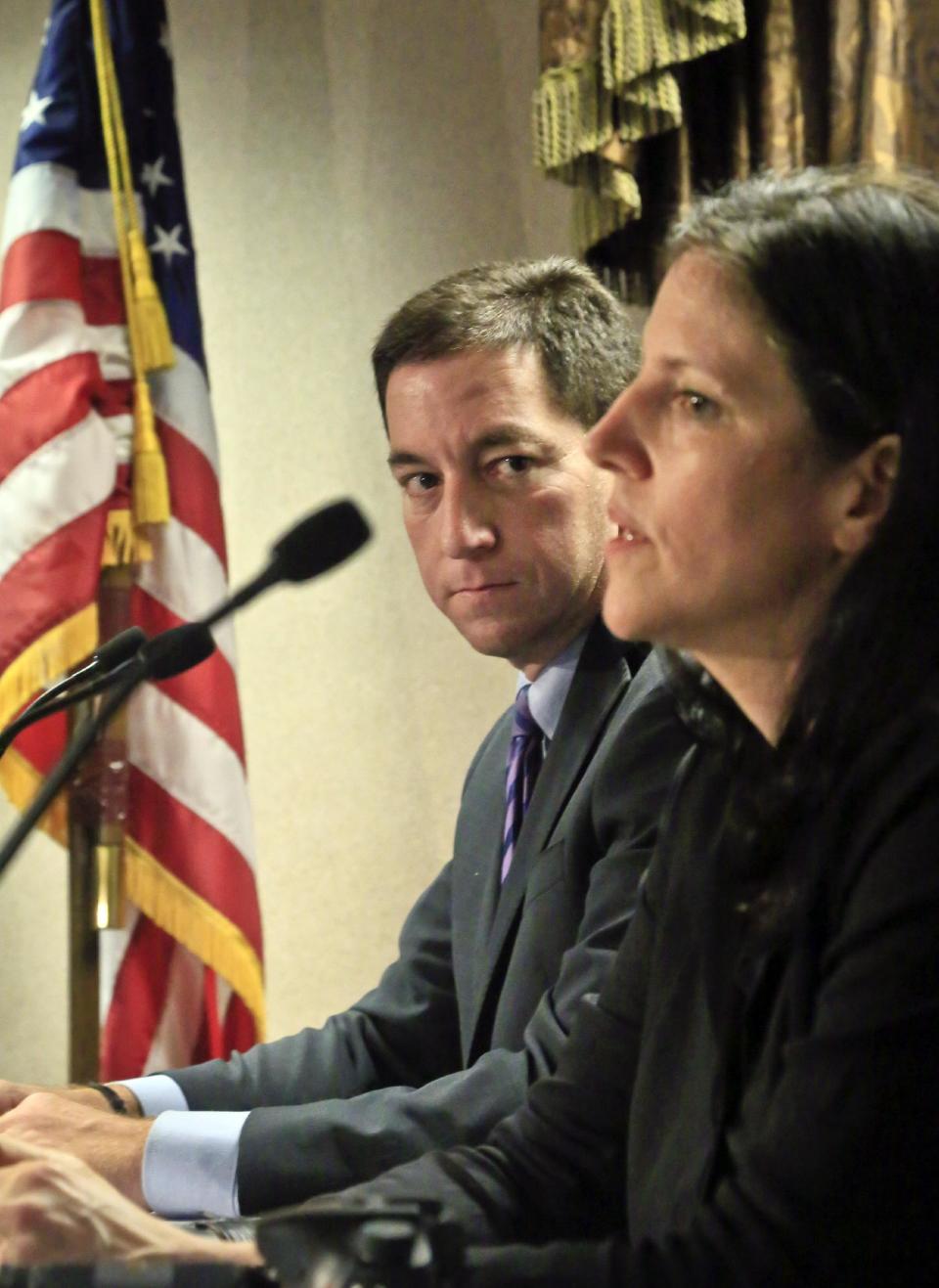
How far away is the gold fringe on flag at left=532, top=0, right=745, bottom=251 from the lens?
2.55 m

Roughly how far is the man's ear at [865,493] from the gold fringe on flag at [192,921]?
1.99 m

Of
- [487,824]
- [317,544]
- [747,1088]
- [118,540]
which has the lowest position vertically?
[747,1088]

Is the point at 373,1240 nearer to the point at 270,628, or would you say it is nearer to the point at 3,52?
the point at 270,628

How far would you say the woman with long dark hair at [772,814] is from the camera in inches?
35.9

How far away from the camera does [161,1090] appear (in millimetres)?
1761

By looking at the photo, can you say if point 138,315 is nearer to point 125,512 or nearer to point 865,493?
point 125,512

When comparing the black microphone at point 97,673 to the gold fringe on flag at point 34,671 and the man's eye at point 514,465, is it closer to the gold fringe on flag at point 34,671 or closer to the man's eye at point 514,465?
the man's eye at point 514,465

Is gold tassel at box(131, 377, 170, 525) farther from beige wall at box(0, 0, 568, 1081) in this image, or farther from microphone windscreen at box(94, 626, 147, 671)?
microphone windscreen at box(94, 626, 147, 671)

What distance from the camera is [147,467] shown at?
2887mm

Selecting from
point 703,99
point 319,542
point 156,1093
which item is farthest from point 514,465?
point 703,99

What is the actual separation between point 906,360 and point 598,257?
1797 mm

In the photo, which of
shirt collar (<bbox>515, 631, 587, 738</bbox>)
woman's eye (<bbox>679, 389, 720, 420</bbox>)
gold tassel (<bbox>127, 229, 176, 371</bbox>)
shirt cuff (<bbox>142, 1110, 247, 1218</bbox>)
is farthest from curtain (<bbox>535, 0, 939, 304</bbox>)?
shirt cuff (<bbox>142, 1110, 247, 1218</bbox>)

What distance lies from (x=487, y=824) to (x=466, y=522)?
14.3 inches

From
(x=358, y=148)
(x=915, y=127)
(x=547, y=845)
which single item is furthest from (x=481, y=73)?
(x=547, y=845)
